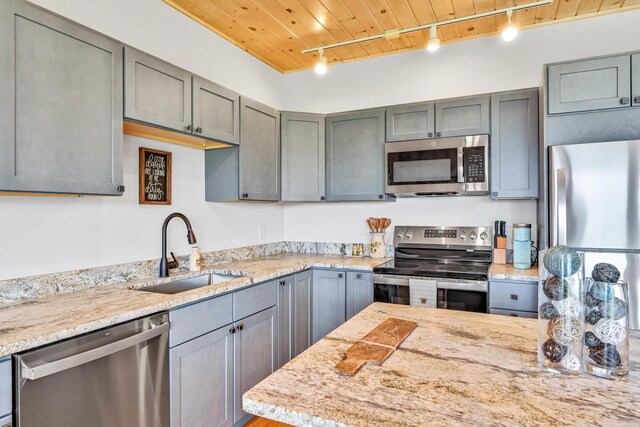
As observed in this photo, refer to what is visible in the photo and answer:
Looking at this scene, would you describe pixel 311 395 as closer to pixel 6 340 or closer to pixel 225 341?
pixel 6 340

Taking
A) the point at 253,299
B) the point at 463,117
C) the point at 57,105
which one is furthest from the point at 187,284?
the point at 463,117

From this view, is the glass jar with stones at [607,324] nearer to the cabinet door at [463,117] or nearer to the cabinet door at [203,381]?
the cabinet door at [203,381]

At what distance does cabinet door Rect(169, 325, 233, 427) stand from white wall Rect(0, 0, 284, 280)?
2.46 ft

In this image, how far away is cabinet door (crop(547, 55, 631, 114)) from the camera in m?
2.26

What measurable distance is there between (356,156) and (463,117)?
2.95 feet

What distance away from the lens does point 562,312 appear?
91 cm

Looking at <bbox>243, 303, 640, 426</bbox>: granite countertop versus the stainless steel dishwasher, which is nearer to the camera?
<bbox>243, 303, 640, 426</bbox>: granite countertop

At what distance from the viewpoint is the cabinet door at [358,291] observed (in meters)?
2.85

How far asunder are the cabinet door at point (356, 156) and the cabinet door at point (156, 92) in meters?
1.39

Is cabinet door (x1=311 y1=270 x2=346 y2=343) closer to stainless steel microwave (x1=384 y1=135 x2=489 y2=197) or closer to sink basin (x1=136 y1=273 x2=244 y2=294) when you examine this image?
sink basin (x1=136 y1=273 x2=244 y2=294)

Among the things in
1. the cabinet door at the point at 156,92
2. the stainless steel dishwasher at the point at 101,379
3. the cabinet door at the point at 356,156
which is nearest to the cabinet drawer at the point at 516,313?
the cabinet door at the point at 356,156

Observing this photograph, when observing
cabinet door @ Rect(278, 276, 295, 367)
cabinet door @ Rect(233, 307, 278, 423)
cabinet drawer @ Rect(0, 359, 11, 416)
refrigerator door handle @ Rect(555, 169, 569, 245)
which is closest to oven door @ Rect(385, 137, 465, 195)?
refrigerator door handle @ Rect(555, 169, 569, 245)

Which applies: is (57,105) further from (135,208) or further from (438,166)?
(438,166)

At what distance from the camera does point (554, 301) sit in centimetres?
92
